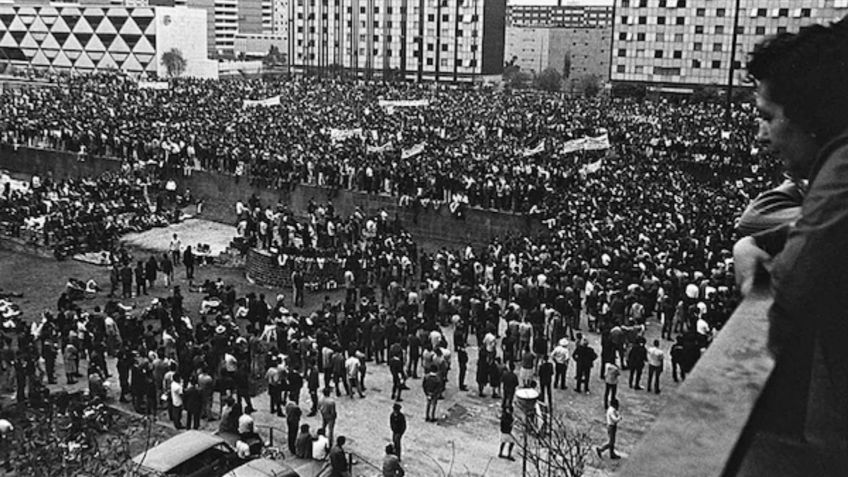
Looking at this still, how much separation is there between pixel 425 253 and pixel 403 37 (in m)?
71.6

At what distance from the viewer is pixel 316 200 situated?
3656cm

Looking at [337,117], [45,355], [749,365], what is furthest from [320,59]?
[749,365]

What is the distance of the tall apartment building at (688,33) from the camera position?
248 feet

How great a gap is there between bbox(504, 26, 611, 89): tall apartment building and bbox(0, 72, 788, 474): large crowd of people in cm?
7125

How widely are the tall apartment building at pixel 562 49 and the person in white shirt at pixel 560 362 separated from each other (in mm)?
107067

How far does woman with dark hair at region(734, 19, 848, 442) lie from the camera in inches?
81.7

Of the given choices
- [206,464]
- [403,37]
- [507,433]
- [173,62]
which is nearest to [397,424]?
[507,433]

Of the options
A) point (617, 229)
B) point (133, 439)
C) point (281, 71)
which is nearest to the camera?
point (133, 439)

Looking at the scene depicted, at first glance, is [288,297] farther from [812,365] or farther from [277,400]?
[812,365]

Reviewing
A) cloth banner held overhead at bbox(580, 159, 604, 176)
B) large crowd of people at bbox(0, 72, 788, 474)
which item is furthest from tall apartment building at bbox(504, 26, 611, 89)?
cloth banner held overhead at bbox(580, 159, 604, 176)

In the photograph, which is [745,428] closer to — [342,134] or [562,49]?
[342,134]

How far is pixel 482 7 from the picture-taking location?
91688 mm

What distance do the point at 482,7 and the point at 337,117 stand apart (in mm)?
45791

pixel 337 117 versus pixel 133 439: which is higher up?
pixel 337 117
